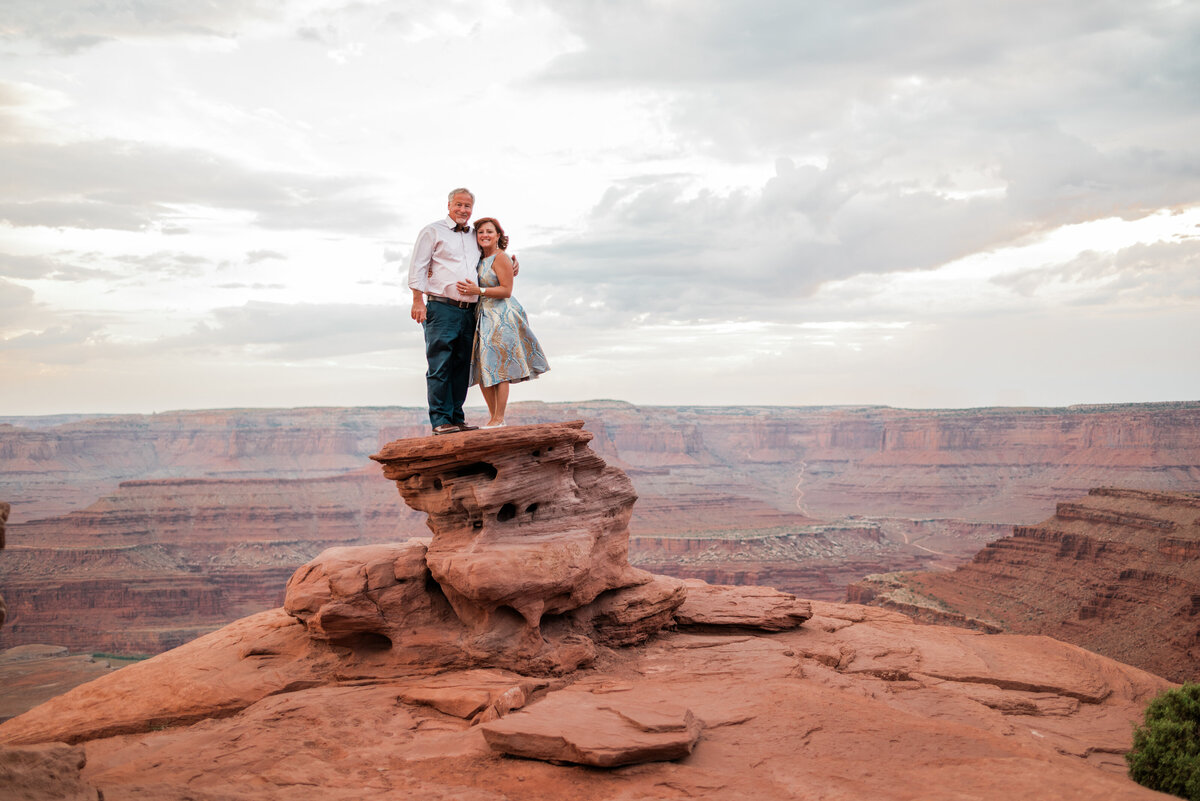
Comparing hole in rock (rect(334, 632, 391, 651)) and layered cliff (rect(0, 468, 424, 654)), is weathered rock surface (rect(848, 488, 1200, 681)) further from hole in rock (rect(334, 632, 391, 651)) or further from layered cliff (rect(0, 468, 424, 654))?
layered cliff (rect(0, 468, 424, 654))

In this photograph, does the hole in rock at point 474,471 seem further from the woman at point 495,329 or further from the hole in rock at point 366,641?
the hole in rock at point 366,641

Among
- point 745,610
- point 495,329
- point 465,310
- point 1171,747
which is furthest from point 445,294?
point 1171,747

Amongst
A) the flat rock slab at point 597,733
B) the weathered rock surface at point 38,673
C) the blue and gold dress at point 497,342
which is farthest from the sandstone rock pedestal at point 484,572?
the weathered rock surface at point 38,673

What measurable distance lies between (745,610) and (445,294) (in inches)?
343

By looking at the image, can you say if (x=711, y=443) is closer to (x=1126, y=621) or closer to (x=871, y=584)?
(x=871, y=584)

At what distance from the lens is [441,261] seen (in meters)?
13.4

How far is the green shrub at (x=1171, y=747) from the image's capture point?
410 inches

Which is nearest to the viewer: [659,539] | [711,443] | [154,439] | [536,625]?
[536,625]

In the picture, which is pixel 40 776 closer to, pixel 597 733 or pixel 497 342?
pixel 597 733

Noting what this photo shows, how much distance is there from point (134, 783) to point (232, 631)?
7491 mm

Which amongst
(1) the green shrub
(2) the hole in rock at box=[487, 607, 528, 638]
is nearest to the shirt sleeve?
(2) the hole in rock at box=[487, 607, 528, 638]

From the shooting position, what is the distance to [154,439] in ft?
563

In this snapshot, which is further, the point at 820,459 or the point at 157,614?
the point at 820,459

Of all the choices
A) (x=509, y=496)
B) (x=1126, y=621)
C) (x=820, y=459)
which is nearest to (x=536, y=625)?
(x=509, y=496)
